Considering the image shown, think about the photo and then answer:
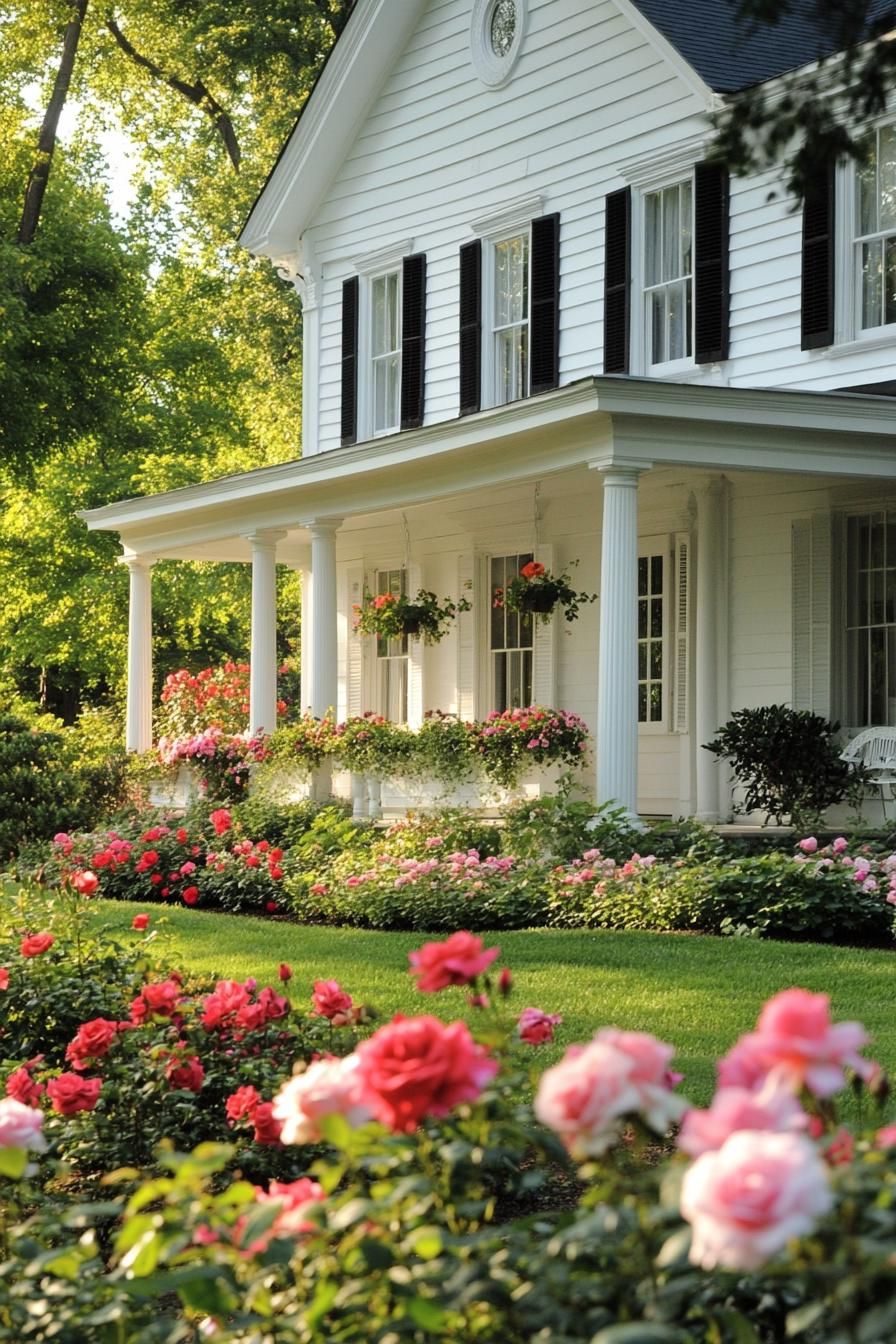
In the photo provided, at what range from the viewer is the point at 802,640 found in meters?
14.5

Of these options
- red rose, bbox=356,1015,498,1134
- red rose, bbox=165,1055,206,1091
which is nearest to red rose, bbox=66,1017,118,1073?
red rose, bbox=165,1055,206,1091

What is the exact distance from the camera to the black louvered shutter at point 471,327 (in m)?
17.7

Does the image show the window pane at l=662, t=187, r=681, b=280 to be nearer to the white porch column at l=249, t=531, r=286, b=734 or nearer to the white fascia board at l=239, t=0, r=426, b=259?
the white fascia board at l=239, t=0, r=426, b=259

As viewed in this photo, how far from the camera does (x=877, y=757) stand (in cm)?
1360

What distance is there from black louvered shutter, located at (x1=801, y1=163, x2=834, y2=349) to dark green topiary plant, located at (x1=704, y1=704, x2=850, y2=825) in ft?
9.92

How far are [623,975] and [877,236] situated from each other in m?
7.36

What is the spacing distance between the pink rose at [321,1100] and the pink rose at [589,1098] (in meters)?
0.41

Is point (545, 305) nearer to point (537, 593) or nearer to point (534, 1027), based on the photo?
point (537, 593)

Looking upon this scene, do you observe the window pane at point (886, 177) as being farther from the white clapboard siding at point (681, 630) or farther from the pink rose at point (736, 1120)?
the pink rose at point (736, 1120)

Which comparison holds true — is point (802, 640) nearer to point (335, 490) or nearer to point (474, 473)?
point (474, 473)

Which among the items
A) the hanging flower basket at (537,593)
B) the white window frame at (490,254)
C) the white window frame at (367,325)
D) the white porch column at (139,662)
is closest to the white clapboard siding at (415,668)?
the white window frame at (367,325)

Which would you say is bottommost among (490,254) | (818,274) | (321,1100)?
(321,1100)

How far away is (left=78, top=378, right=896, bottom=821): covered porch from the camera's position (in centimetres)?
1261

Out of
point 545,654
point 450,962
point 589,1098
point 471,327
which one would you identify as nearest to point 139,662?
point 545,654
